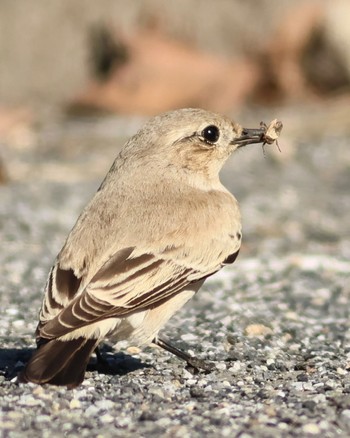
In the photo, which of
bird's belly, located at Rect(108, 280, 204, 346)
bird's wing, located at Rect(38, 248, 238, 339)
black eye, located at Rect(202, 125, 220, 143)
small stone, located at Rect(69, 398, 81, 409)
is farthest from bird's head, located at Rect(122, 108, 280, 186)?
small stone, located at Rect(69, 398, 81, 409)

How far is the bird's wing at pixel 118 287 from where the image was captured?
5.03 m

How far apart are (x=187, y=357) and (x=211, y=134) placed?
150 centimetres

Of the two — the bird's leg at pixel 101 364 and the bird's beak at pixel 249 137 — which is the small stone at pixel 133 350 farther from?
the bird's beak at pixel 249 137

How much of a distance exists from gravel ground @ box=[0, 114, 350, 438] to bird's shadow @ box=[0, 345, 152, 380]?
0.4 inches

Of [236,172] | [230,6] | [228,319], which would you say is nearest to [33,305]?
[228,319]

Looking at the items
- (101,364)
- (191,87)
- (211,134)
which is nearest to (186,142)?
(211,134)

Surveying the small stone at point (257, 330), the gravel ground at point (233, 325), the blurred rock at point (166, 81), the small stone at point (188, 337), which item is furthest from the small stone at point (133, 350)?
the blurred rock at point (166, 81)

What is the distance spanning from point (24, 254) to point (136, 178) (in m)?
2.85

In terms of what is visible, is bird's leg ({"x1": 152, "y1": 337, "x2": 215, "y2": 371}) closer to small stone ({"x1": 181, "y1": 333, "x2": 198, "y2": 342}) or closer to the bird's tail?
small stone ({"x1": 181, "y1": 333, "x2": 198, "y2": 342})

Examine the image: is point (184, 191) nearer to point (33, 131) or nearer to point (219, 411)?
point (219, 411)

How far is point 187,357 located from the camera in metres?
5.75

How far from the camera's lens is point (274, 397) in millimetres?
5160

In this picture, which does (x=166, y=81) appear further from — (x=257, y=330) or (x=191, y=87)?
(x=257, y=330)

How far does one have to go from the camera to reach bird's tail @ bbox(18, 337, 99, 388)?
4.95 m
